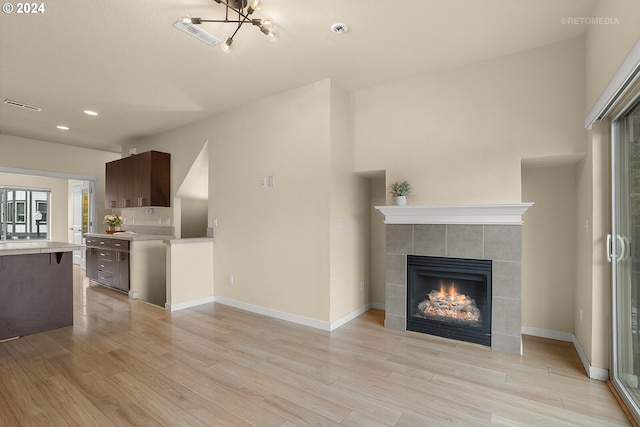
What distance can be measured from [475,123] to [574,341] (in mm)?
2302

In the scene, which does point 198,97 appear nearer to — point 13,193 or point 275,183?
point 275,183

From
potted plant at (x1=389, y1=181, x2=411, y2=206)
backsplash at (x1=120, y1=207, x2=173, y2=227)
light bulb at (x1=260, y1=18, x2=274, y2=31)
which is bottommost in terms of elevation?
backsplash at (x1=120, y1=207, x2=173, y2=227)

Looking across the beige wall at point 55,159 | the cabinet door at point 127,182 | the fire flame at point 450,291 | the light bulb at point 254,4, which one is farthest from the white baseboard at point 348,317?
the beige wall at point 55,159

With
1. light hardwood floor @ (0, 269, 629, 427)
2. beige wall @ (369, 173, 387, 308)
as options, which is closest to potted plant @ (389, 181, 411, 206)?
beige wall @ (369, 173, 387, 308)

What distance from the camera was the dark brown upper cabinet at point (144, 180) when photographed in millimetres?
5090

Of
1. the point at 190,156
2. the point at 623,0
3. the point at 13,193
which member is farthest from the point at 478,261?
the point at 13,193

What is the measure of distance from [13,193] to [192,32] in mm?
8645

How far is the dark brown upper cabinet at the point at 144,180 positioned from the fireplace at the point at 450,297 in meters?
4.17

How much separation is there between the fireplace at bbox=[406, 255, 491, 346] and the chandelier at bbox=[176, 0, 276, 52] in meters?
2.57

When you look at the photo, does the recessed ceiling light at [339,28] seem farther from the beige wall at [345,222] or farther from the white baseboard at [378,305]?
the white baseboard at [378,305]

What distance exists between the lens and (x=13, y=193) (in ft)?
25.7

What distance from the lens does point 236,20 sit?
2.39m

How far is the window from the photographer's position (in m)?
7.67

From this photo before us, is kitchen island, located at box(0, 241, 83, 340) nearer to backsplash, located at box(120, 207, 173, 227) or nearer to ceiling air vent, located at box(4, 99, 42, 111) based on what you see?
backsplash, located at box(120, 207, 173, 227)
